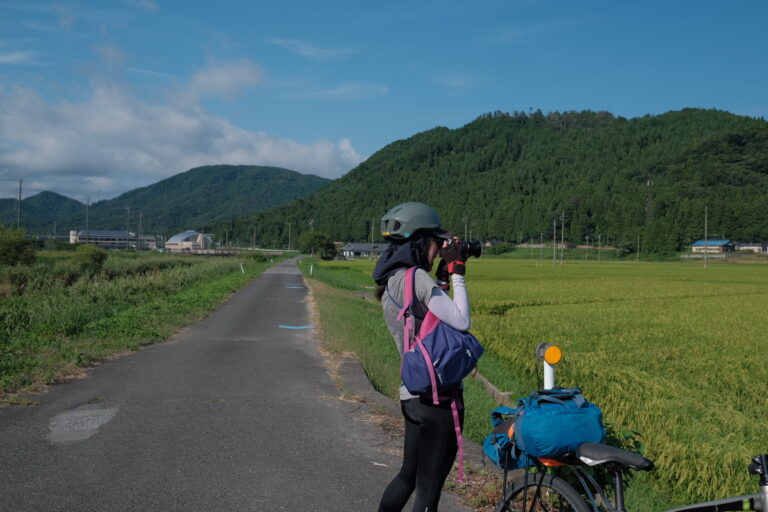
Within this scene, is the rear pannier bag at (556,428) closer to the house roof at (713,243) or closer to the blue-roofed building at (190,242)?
the house roof at (713,243)

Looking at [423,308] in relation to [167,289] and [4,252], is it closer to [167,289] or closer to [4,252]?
[167,289]

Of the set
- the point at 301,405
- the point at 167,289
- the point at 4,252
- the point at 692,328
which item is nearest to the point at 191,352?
the point at 301,405

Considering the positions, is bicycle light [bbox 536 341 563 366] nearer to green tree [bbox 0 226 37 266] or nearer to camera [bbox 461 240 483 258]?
camera [bbox 461 240 483 258]

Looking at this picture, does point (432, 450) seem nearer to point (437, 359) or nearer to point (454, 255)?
point (437, 359)

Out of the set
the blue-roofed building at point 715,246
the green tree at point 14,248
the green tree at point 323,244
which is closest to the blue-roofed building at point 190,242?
the green tree at point 323,244

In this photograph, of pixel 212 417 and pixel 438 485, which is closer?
pixel 438 485

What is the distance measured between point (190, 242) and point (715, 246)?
12677 centimetres

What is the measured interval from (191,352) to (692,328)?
12432 millimetres

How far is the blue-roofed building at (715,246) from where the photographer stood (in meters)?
109

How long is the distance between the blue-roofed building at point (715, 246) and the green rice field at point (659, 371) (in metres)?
97.6

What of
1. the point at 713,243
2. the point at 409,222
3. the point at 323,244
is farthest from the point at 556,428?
the point at 713,243

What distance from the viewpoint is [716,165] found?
14000 centimetres

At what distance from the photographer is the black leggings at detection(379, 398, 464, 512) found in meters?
2.85

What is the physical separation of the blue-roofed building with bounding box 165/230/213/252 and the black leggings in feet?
539
